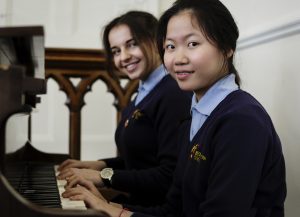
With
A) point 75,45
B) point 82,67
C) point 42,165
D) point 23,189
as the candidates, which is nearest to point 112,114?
point 75,45

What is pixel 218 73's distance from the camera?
49.1 inches

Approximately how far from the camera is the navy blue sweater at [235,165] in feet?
3.38

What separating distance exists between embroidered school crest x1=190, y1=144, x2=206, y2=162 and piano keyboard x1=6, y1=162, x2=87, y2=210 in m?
0.30

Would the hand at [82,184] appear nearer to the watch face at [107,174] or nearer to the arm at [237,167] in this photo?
the watch face at [107,174]

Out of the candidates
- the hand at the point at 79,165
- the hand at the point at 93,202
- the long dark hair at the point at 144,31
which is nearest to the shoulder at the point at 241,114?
the hand at the point at 93,202

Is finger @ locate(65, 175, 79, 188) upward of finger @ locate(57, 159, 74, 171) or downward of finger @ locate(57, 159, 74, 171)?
upward

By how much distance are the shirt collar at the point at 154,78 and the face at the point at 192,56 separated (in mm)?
483

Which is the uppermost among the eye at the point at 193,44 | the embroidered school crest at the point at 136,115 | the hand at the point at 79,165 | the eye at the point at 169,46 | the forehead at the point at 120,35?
the eye at the point at 193,44

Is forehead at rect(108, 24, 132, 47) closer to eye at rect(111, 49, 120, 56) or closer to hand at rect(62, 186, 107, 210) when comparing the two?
eye at rect(111, 49, 120, 56)

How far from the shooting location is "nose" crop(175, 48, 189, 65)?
1234mm

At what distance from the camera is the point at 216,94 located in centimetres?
123

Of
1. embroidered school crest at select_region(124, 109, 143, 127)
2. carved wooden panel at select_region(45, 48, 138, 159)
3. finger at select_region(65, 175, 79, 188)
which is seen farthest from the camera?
carved wooden panel at select_region(45, 48, 138, 159)

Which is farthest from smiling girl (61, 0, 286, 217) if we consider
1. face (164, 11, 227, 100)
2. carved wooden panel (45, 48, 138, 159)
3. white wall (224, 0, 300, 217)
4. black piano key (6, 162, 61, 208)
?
carved wooden panel (45, 48, 138, 159)

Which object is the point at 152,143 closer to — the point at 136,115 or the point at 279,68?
the point at 136,115
